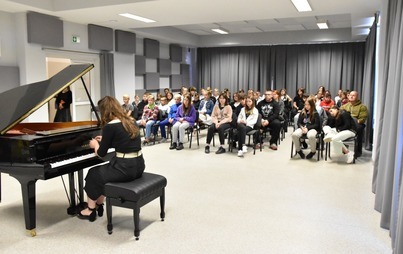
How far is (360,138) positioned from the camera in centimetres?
628

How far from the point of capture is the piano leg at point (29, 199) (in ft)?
10.0

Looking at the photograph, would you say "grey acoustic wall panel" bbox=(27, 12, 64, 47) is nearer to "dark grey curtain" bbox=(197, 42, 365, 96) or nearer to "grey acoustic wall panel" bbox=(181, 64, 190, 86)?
"grey acoustic wall panel" bbox=(181, 64, 190, 86)

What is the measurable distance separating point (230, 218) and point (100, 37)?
262 inches

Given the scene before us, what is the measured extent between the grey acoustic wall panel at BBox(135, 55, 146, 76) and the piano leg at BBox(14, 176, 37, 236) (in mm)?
7539

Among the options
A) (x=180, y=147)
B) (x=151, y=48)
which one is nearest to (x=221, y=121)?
(x=180, y=147)

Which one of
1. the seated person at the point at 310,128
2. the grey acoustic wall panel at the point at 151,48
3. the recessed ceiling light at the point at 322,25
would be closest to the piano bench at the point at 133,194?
the seated person at the point at 310,128

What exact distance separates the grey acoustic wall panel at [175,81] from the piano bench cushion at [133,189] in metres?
9.29

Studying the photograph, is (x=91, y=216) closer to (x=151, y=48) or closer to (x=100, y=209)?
(x=100, y=209)

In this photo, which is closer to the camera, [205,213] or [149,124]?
[205,213]

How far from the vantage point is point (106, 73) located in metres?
8.95

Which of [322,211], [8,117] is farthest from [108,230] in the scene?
[322,211]

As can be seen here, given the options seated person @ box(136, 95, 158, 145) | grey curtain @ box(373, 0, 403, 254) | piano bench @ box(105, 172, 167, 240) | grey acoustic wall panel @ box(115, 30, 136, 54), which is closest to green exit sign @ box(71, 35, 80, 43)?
grey acoustic wall panel @ box(115, 30, 136, 54)

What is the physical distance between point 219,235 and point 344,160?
12.7 feet

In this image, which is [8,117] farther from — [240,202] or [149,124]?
[149,124]
